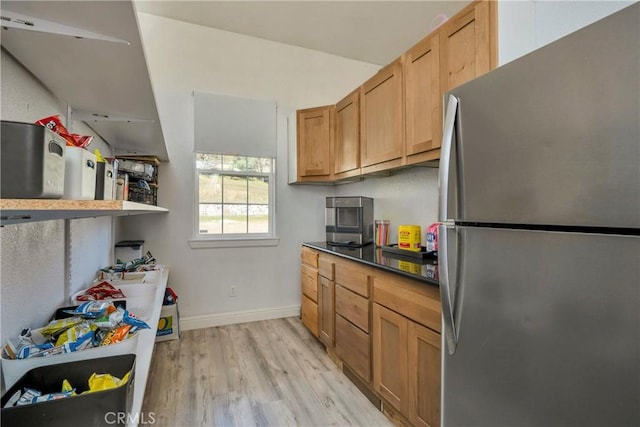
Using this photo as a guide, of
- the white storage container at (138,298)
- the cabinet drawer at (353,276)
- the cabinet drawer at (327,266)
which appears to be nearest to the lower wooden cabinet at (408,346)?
the cabinet drawer at (353,276)

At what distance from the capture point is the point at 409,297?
1.58 m

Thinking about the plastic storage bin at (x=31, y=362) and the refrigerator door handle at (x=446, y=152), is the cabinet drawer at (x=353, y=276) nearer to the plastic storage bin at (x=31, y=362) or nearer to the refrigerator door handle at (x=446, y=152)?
the refrigerator door handle at (x=446, y=152)

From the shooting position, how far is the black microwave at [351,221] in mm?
2891

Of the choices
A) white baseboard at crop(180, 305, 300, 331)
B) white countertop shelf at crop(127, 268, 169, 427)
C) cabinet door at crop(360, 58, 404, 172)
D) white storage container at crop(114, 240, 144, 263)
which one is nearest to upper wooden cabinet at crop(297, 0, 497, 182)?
cabinet door at crop(360, 58, 404, 172)

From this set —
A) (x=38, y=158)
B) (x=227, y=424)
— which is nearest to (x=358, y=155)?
(x=227, y=424)

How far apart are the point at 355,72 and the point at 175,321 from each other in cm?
345

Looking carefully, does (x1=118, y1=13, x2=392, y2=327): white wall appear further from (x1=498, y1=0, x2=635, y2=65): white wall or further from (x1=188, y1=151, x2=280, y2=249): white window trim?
(x1=498, y1=0, x2=635, y2=65): white wall

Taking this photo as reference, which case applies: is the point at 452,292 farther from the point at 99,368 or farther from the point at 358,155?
the point at 358,155

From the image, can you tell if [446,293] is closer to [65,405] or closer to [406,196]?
[65,405]

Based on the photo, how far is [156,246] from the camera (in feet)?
10.1

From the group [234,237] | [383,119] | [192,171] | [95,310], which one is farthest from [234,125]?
[95,310]

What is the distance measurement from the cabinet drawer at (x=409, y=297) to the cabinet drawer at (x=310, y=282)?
1.02 m

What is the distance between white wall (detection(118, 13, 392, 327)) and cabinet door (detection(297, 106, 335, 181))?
327mm

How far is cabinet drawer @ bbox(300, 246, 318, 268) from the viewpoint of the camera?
286cm
